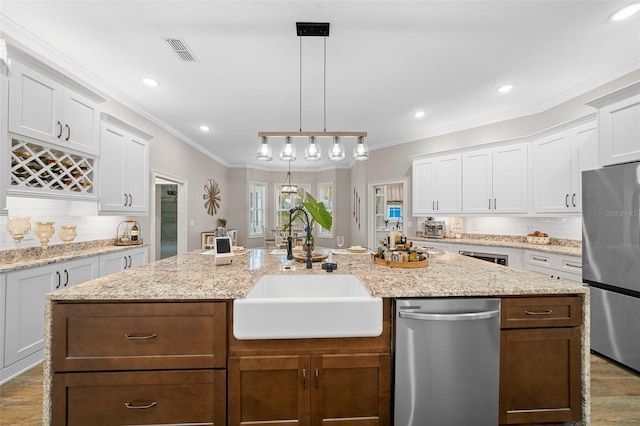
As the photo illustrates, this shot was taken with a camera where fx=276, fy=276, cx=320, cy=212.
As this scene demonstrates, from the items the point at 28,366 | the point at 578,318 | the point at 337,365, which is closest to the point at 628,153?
the point at 578,318

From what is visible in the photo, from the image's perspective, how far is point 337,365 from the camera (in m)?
1.36

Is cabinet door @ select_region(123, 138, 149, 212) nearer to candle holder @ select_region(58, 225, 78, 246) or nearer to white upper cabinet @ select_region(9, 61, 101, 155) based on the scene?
white upper cabinet @ select_region(9, 61, 101, 155)

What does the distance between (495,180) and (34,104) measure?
5222 mm

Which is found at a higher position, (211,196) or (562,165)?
(562,165)

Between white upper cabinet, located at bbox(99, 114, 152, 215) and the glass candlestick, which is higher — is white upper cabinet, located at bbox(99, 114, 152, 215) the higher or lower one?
the higher one

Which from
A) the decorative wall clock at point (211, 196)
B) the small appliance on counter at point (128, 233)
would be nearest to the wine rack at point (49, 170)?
the small appliance on counter at point (128, 233)

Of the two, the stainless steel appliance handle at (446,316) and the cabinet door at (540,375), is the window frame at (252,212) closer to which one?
the stainless steel appliance handle at (446,316)

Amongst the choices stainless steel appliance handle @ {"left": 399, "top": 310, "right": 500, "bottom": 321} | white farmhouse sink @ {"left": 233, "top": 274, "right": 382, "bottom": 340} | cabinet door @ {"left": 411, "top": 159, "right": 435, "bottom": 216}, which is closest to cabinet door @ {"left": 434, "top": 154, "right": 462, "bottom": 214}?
cabinet door @ {"left": 411, "top": 159, "right": 435, "bottom": 216}

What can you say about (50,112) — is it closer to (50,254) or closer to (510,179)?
(50,254)

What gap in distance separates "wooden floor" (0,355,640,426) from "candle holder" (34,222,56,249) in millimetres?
1080

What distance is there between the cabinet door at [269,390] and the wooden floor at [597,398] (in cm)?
146

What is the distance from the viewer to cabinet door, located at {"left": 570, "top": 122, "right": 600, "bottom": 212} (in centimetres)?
294

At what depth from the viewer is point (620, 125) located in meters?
2.36

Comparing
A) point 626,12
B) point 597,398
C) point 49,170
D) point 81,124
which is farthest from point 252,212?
point 626,12
